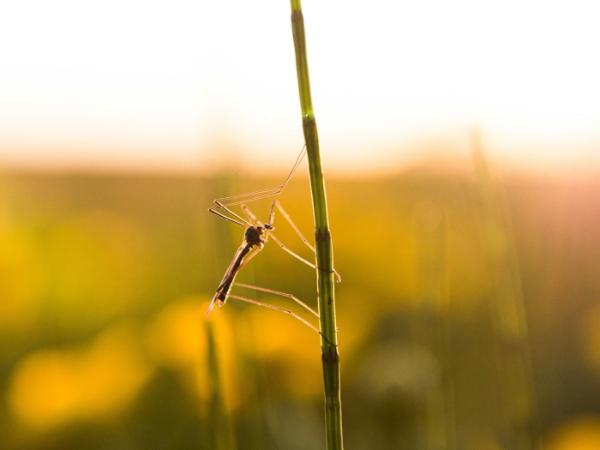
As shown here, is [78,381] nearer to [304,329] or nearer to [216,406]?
[304,329]

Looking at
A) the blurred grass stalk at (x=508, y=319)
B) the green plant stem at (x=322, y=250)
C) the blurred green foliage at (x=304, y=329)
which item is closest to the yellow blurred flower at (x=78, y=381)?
the blurred green foliage at (x=304, y=329)

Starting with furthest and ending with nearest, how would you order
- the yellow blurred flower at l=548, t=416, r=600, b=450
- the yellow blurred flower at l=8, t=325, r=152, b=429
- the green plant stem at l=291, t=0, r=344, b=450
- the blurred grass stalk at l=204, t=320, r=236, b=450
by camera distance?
the yellow blurred flower at l=8, t=325, r=152, b=429 < the yellow blurred flower at l=548, t=416, r=600, b=450 < the blurred grass stalk at l=204, t=320, r=236, b=450 < the green plant stem at l=291, t=0, r=344, b=450

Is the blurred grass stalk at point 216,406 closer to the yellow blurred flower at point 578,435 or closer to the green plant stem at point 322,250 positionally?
the green plant stem at point 322,250

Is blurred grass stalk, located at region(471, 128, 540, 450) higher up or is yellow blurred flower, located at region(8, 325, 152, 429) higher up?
blurred grass stalk, located at region(471, 128, 540, 450)

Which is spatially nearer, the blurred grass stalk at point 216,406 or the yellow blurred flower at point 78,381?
the blurred grass stalk at point 216,406

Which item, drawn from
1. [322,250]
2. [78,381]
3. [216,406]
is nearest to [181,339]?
[78,381]

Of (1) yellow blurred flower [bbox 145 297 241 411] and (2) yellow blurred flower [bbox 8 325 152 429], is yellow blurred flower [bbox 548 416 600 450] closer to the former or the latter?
(1) yellow blurred flower [bbox 145 297 241 411]

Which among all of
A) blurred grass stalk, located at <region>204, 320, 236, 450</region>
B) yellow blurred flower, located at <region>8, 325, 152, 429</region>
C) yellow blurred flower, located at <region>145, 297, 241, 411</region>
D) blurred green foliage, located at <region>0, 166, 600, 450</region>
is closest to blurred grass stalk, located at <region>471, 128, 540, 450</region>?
blurred green foliage, located at <region>0, 166, 600, 450</region>
